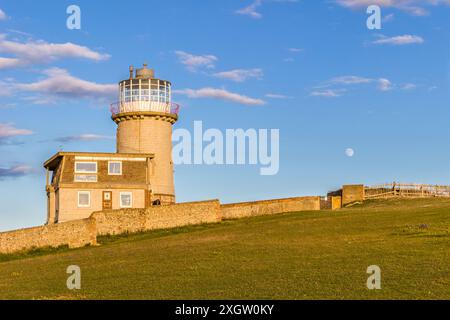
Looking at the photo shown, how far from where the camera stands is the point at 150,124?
59.8 m

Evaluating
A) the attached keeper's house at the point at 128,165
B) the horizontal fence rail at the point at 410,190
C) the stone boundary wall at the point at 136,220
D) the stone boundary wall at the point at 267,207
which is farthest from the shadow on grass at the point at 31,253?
the horizontal fence rail at the point at 410,190

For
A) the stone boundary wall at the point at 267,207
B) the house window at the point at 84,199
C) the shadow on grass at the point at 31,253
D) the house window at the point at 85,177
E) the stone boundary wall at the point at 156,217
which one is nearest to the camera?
the shadow on grass at the point at 31,253

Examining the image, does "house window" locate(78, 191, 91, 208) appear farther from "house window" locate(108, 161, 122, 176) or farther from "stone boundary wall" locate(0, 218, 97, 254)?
"stone boundary wall" locate(0, 218, 97, 254)

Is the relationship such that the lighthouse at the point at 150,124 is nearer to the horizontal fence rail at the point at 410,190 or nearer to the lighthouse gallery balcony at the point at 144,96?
the lighthouse gallery balcony at the point at 144,96

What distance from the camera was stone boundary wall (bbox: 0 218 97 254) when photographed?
148 feet

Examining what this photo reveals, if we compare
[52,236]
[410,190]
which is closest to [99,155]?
[52,236]

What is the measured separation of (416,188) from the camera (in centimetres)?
6575

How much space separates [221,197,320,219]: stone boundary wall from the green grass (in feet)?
27.5

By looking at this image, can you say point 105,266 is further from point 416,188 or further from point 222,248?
point 416,188

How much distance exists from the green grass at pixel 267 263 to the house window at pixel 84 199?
945 cm

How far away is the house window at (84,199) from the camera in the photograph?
177 feet

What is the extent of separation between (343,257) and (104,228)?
81.0 ft

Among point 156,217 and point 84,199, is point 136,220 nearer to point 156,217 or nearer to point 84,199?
point 156,217
